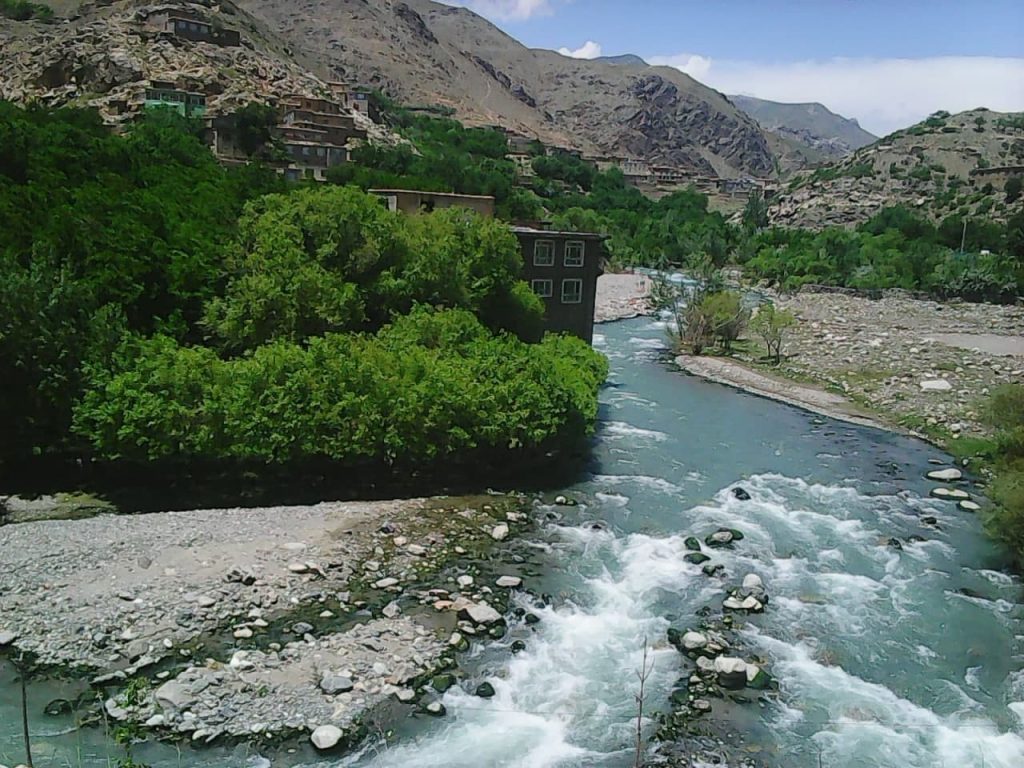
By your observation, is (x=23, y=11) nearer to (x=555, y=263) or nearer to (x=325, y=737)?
(x=555, y=263)

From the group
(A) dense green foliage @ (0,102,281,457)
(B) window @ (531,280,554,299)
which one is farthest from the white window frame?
(A) dense green foliage @ (0,102,281,457)

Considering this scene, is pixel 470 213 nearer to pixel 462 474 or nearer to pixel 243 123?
pixel 462 474

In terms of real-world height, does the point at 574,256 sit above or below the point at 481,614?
above

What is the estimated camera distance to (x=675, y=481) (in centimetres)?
2741

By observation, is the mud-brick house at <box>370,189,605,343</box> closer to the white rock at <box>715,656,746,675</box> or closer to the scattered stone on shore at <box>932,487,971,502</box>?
the scattered stone on shore at <box>932,487,971,502</box>

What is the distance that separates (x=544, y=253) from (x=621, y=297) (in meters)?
37.0

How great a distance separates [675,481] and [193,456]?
1472 centimetres

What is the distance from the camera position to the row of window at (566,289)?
36969 millimetres

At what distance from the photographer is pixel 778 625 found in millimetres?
18000

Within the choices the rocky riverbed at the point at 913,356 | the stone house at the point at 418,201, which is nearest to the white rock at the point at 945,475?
the rocky riverbed at the point at 913,356

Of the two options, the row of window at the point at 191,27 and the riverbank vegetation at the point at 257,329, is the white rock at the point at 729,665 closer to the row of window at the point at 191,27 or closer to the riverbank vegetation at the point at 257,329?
the riverbank vegetation at the point at 257,329

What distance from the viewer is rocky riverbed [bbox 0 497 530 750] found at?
1423cm

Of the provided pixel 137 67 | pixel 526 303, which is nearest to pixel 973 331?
pixel 526 303

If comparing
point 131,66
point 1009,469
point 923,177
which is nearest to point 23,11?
point 131,66
